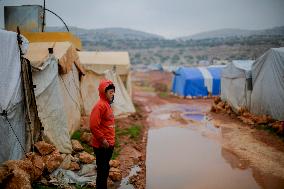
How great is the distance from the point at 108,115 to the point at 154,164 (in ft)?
12.7

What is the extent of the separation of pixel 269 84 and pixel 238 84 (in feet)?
10.2

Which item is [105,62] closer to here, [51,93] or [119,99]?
[119,99]

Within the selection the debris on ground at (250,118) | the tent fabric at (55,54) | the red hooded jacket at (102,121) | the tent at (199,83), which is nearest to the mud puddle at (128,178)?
the red hooded jacket at (102,121)

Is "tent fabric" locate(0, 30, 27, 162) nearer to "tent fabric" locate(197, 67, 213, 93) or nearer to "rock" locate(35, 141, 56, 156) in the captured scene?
"rock" locate(35, 141, 56, 156)

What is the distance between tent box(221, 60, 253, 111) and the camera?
1482 cm

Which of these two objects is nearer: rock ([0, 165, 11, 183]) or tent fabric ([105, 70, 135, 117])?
rock ([0, 165, 11, 183])

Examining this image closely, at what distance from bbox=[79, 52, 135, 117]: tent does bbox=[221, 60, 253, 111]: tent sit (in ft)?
18.5

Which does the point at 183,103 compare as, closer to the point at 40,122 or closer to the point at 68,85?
the point at 68,85

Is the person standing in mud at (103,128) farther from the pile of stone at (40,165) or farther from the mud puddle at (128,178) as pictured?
the mud puddle at (128,178)

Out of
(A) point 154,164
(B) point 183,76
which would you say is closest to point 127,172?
(A) point 154,164

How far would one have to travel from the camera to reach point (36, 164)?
5867mm

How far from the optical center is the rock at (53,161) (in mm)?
6200

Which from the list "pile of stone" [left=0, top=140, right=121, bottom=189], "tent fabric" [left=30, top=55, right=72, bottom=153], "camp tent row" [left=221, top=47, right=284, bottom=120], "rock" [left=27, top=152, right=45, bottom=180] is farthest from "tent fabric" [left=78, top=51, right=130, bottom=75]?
"rock" [left=27, top=152, right=45, bottom=180]

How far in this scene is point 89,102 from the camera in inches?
525
